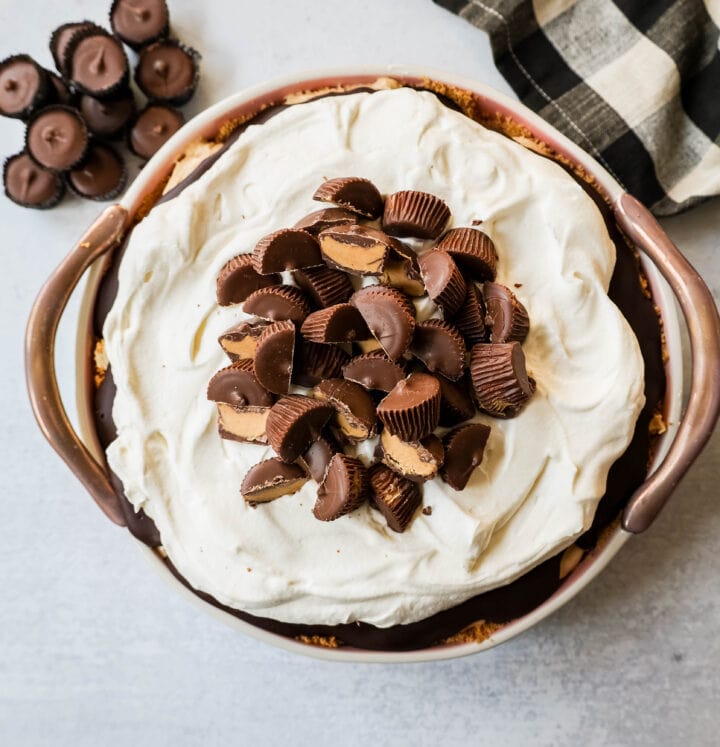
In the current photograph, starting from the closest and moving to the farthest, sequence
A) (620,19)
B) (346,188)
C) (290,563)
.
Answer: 1. (346,188)
2. (290,563)
3. (620,19)

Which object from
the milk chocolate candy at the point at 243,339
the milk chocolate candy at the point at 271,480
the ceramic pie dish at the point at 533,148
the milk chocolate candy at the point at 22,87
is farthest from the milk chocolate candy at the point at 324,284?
the milk chocolate candy at the point at 22,87

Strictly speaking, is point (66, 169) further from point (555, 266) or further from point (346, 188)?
point (555, 266)

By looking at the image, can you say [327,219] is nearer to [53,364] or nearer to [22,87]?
[53,364]

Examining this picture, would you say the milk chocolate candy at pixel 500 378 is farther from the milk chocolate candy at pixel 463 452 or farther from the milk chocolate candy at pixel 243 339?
the milk chocolate candy at pixel 243 339

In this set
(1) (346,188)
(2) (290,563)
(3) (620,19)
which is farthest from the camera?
(3) (620,19)

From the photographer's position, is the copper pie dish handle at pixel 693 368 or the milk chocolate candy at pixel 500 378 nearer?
the milk chocolate candy at pixel 500 378

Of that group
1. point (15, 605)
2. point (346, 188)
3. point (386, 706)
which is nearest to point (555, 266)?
point (346, 188)
